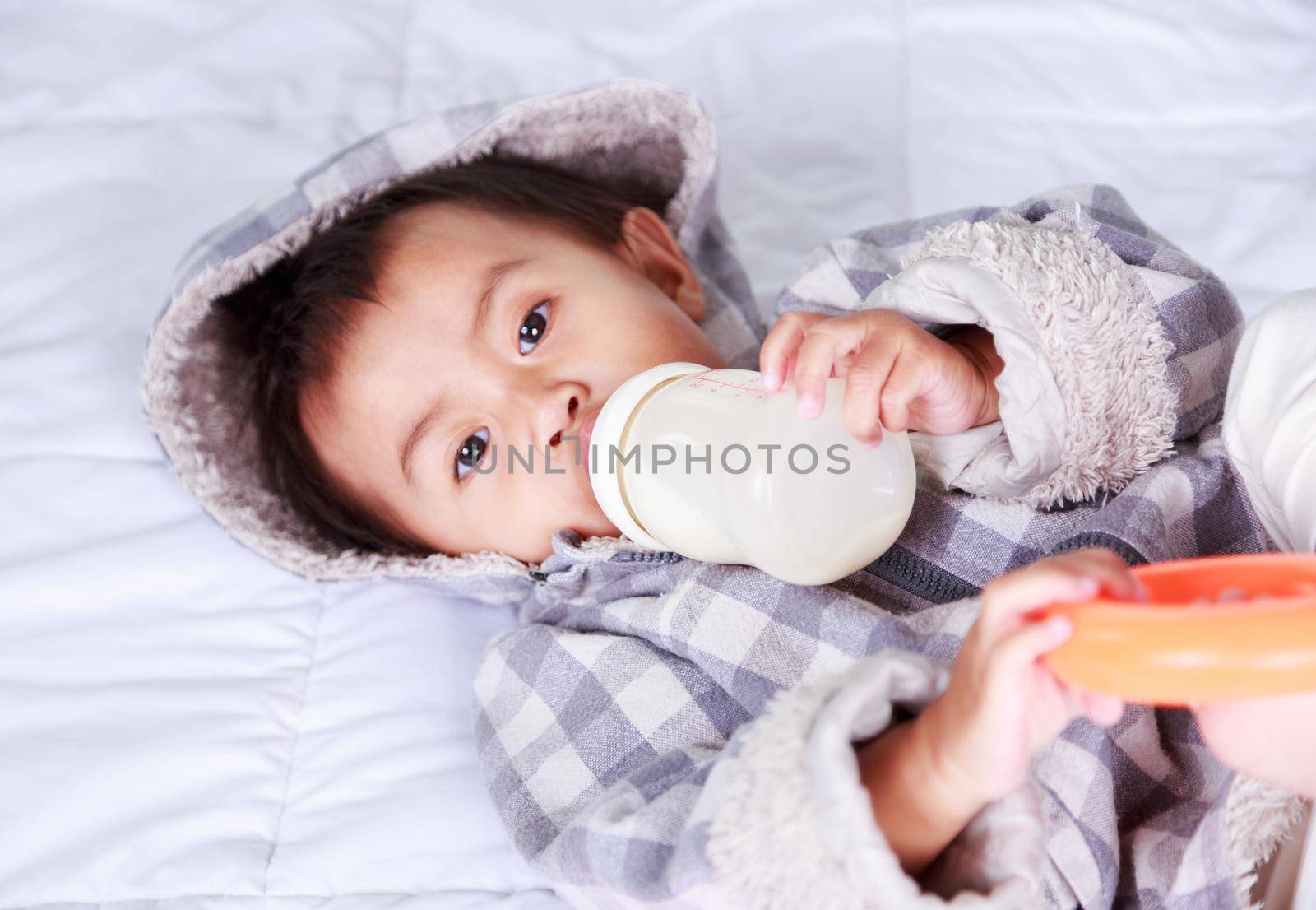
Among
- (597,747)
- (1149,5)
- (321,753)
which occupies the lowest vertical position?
(321,753)

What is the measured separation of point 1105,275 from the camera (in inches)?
39.4

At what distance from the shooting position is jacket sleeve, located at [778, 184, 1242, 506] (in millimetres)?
958

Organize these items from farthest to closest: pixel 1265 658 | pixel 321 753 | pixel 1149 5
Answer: pixel 1149 5
pixel 321 753
pixel 1265 658

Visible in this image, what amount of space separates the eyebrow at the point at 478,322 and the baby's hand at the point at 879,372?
35 cm

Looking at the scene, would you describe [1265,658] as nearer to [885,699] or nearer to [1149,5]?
[885,699]

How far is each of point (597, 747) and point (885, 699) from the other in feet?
1.24

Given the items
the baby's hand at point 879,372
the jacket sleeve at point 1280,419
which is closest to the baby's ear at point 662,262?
the baby's hand at point 879,372

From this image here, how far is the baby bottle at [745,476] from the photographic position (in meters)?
0.86

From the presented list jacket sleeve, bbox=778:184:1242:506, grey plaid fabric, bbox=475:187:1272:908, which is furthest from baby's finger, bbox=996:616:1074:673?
jacket sleeve, bbox=778:184:1242:506

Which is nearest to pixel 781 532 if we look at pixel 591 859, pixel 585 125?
pixel 591 859

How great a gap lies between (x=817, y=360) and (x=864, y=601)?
268 millimetres

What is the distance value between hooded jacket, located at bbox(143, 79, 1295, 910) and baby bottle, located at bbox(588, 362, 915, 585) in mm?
94

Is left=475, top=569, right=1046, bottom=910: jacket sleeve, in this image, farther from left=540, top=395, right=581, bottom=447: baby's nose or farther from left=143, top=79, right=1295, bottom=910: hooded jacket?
left=540, top=395, right=581, bottom=447: baby's nose

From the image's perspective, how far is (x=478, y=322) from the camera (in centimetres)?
115
